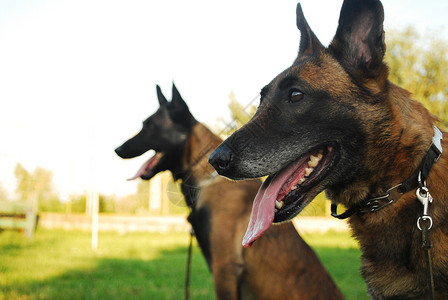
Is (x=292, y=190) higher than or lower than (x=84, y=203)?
higher

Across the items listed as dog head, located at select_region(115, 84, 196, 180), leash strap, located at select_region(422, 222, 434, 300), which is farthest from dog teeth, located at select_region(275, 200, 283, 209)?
dog head, located at select_region(115, 84, 196, 180)

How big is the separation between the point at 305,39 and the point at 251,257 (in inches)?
68.8

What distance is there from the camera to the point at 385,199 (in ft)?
5.94

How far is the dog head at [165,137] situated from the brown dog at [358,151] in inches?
89.0

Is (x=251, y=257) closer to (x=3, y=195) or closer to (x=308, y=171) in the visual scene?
(x=308, y=171)

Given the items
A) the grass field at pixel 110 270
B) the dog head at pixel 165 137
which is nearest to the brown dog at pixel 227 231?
the dog head at pixel 165 137

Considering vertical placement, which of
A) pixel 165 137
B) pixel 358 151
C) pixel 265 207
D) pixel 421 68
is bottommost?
pixel 265 207

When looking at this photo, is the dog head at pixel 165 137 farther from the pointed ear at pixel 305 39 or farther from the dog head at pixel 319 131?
the dog head at pixel 319 131

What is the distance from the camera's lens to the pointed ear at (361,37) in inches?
70.2

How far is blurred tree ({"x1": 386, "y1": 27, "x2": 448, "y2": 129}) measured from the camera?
13.8 m

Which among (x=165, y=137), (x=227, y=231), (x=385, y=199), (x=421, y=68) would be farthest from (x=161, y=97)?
(x=421, y=68)

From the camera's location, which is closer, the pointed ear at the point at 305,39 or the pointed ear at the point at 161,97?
the pointed ear at the point at 305,39

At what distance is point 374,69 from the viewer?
5.96 feet

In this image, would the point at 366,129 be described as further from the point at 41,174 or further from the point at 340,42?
the point at 41,174
